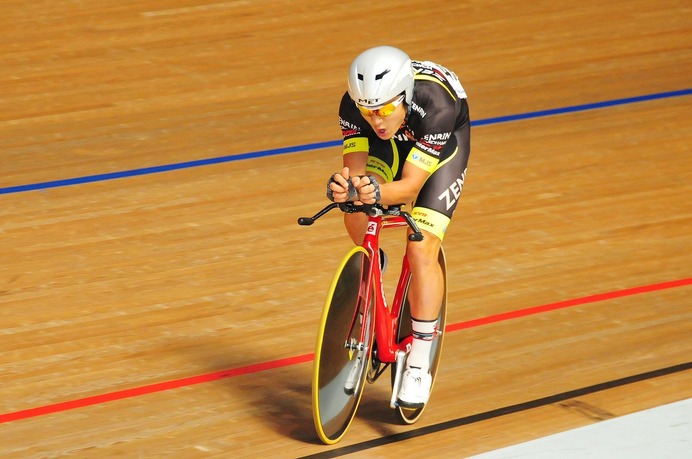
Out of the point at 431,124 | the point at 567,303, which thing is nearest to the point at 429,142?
the point at 431,124

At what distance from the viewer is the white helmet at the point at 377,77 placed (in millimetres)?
2719

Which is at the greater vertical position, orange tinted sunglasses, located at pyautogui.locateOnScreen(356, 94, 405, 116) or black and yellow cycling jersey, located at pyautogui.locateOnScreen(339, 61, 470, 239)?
orange tinted sunglasses, located at pyautogui.locateOnScreen(356, 94, 405, 116)

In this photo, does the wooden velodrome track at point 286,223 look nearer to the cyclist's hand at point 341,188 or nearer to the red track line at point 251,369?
the red track line at point 251,369

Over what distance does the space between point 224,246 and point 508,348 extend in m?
1.28

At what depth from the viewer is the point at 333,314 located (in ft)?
9.18

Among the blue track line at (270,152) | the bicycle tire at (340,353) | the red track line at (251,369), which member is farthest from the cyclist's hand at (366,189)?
the blue track line at (270,152)

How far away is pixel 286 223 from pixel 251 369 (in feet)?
4.12

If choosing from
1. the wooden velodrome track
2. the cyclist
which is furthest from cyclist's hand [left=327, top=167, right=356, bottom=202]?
the wooden velodrome track

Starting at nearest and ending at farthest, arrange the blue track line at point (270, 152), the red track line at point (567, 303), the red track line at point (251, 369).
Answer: the red track line at point (251, 369) → the red track line at point (567, 303) → the blue track line at point (270, 152)

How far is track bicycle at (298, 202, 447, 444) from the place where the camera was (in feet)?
9.16

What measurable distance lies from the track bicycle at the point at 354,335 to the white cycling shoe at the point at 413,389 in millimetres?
19

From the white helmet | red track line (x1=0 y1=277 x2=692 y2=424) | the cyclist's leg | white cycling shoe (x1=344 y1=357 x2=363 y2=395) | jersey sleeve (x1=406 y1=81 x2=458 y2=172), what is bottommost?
red track line (x1=0 y1=277 x2=692 y2=424)

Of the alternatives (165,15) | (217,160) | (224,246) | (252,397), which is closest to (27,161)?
(217,160)

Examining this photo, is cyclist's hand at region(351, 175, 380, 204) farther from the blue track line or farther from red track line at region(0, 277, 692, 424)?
the blue track line
